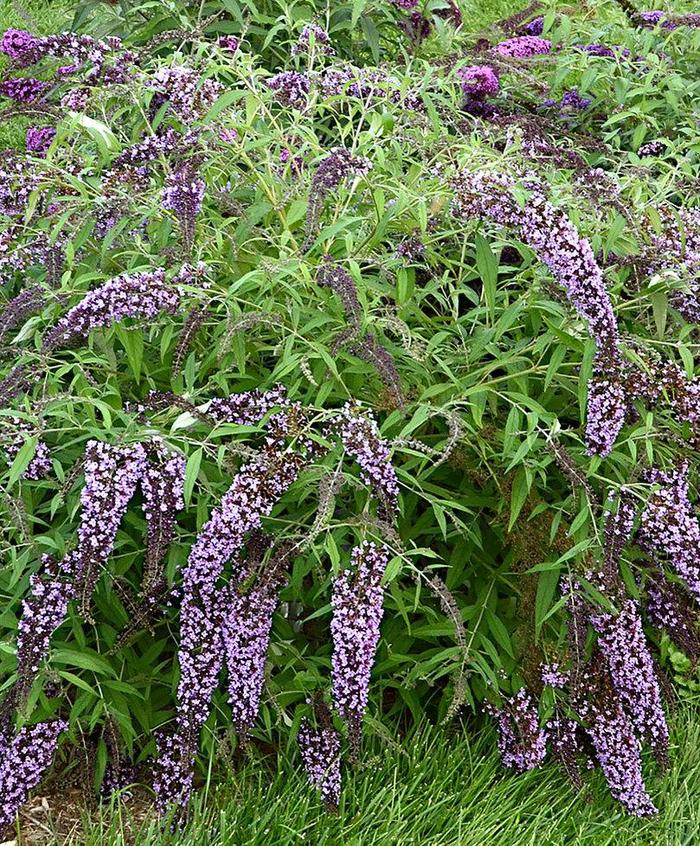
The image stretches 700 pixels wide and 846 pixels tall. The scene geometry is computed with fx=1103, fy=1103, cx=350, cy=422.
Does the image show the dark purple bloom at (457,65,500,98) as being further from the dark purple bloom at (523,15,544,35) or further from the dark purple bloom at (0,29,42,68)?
the dark purple bloom at (0,29,42,68)

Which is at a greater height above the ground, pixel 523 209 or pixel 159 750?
pixel 523 209

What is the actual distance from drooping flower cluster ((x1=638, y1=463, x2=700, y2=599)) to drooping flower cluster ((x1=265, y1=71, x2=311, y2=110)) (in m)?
1.97

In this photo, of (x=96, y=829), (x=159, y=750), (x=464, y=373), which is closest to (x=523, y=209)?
(x=464, y=373)

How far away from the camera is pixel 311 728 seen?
3623 mm

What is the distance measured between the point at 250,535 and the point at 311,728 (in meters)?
0.69

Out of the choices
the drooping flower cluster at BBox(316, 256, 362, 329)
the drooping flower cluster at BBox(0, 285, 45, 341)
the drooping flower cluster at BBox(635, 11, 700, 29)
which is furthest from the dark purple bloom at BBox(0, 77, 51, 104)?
the drooping flower cluster at BBox(635, 11, 700, 29)

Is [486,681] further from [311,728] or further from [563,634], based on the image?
[311,728]

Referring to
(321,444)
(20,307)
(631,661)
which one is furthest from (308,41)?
(631,661)

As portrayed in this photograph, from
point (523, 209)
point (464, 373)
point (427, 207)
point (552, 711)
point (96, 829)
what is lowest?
point (96, 829)

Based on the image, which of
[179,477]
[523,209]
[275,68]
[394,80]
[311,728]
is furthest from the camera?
[275,68]

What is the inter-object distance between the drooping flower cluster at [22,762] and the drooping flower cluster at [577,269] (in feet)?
6.15

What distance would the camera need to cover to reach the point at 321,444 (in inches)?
129

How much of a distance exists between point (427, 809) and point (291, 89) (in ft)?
8.64

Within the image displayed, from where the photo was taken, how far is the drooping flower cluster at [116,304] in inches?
123
